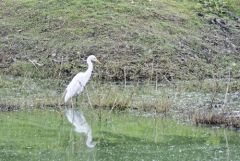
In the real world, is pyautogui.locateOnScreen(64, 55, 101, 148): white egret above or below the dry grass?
below

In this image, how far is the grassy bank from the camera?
98.2ft

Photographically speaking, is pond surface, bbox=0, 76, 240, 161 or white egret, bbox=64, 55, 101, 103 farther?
white egret, bbox=64, 55, 101, 103

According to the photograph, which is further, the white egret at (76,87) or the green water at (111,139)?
the white egret at (76,87)

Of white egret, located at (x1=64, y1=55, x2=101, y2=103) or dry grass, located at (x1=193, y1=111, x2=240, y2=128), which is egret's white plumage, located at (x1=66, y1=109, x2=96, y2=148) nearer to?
white egret, located at (x1=64, y1=55, x2=101, y2=103)

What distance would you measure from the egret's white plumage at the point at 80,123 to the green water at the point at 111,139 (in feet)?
0.50

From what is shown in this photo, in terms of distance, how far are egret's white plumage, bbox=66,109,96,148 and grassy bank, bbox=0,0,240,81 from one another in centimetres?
697

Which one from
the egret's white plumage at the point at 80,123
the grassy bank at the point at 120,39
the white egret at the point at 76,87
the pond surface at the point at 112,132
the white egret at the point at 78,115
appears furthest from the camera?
the grassy bank at the point at 120,39

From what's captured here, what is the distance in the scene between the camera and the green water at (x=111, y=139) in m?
15.6

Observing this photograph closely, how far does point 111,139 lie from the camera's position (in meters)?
17.8

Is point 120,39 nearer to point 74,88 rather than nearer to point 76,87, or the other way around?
point 76,87

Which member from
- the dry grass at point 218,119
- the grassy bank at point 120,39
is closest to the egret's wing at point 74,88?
the grassy bank at point 120,39

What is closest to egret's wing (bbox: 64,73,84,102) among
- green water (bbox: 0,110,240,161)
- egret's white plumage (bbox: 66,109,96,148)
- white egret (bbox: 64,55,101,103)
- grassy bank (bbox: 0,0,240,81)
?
white egret (bbox: 64,55,101,103)

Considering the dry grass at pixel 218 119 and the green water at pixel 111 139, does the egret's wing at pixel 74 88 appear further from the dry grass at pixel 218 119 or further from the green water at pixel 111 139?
the dry grass at pixel 218 119

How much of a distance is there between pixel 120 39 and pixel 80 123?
1223 centimetres
